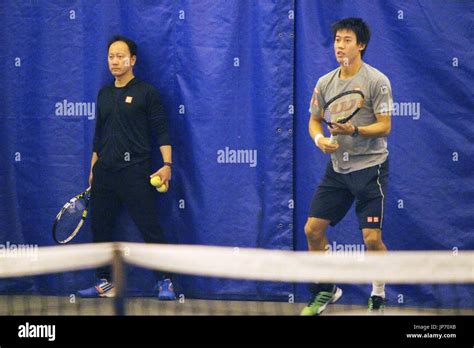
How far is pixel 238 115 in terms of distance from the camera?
7805mm

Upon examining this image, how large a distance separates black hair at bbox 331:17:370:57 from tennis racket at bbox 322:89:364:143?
361 mm

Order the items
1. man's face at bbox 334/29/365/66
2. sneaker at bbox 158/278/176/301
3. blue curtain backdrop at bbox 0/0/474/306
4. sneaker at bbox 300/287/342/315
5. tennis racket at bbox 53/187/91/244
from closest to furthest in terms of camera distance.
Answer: sneaker at bbox 300/287/342/315 < man's face at bbox 334/29/365/66 < blue curtain backdrop at bbox 0/0/474/306 < sneaker at bbox 158/278/176/301 < tennis racket at bbox 53/187/91/244

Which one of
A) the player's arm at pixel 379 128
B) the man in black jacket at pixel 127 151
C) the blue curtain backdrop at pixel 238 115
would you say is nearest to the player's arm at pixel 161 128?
the man in black jacket at pixel 127 151

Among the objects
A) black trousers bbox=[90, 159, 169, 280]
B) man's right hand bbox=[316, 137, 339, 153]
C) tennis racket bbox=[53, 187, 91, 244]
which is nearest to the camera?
man's right hand bbox=[316, 137, 339, 153]

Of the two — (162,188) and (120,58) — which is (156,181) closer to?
(162,188)

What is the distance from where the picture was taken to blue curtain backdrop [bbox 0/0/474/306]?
24.6 feet

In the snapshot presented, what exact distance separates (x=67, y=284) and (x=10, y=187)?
0.93m

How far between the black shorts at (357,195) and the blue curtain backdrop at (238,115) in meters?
0.80

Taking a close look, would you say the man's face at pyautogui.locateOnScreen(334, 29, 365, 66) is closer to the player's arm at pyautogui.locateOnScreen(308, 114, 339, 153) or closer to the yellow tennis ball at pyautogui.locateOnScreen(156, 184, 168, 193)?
the player's arm at pyautogui.locateOnScreen(308, 114, 339, 153)

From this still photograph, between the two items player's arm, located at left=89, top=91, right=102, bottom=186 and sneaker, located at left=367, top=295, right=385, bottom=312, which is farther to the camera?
player's arm, located at left=89, top=91, right=102, bottom=186

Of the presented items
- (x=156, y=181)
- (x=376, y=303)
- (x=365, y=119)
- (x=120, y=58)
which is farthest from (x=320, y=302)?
(x=120, y=58)

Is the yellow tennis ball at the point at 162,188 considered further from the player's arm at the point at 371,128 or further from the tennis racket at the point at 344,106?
the player's arm at the point at 371,128

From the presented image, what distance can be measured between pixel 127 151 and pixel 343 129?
1.98 meters

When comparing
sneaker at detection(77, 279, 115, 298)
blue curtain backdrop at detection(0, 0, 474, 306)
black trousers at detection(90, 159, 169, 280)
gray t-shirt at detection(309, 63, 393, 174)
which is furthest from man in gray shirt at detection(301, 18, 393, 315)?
sneaker at detection(77, 279, 115, 298)
